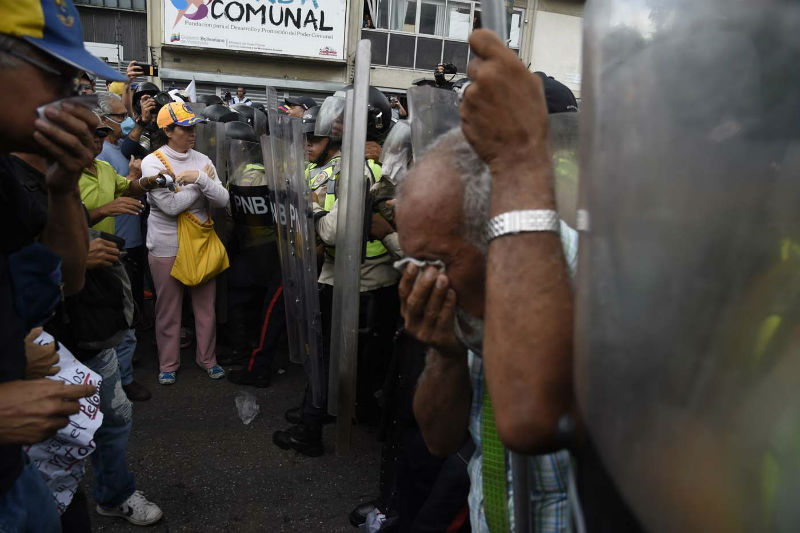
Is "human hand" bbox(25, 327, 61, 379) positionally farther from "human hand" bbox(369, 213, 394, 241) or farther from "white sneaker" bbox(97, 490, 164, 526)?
"human hand" bbox(369, 213, 394, 241)

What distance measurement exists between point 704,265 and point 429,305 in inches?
22.6

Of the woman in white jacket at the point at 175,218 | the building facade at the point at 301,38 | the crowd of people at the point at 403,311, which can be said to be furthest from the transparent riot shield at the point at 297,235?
the building facade at the point at 301,38

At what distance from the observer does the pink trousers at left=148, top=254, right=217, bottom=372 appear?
445 centimetres

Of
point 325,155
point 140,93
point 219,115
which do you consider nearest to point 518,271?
point 325,155

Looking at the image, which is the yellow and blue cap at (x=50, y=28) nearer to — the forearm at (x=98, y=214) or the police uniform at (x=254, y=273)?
the forearm at (x=98, y=214)

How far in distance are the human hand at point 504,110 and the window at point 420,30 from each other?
21.6 metres

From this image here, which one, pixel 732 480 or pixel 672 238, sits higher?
pixel 672 238

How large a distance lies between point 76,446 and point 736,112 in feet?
7.06

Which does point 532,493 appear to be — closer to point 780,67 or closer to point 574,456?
point 574,456

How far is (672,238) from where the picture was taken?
51 cm

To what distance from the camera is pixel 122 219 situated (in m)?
4.72

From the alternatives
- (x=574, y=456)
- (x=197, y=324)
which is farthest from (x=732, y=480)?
(x=197, y=324)

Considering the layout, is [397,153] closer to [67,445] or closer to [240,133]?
[67,445]

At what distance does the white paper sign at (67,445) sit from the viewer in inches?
76.4
